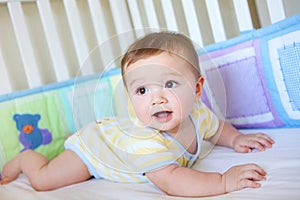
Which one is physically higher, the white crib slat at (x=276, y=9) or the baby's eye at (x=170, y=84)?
the white crib slat at (x=276, y=9)

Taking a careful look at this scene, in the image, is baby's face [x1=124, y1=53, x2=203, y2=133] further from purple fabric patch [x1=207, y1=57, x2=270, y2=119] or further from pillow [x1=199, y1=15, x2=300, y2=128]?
purple fabric patch [x1=207, y1=57, x2=270, y2=119]

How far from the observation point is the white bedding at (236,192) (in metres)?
0.52

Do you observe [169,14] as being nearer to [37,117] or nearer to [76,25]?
[76,25]

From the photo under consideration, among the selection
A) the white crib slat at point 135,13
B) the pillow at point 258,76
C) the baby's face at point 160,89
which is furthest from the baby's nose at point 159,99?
the white crib slat at point 135,13

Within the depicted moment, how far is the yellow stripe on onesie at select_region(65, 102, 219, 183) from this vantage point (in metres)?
0.65

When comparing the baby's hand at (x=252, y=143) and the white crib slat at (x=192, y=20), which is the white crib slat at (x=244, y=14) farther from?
the baby's hand at (x=252, y=143)

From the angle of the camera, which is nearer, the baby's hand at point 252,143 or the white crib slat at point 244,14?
the baby's hand at point 252,143

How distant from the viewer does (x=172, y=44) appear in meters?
0.63

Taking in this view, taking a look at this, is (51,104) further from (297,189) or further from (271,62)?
(297,189)

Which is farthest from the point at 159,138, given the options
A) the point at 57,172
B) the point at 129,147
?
the point at 57,172

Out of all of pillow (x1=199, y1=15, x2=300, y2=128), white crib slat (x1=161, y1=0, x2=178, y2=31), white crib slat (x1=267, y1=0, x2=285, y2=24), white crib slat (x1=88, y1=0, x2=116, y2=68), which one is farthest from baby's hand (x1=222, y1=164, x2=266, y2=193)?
white crib slat (x1=88, y1=0, x2=116, y2=68)

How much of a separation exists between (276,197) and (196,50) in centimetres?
33

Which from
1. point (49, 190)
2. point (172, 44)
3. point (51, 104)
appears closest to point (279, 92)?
point (172, 44)

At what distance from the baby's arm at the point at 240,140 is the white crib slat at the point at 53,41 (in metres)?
0.68
